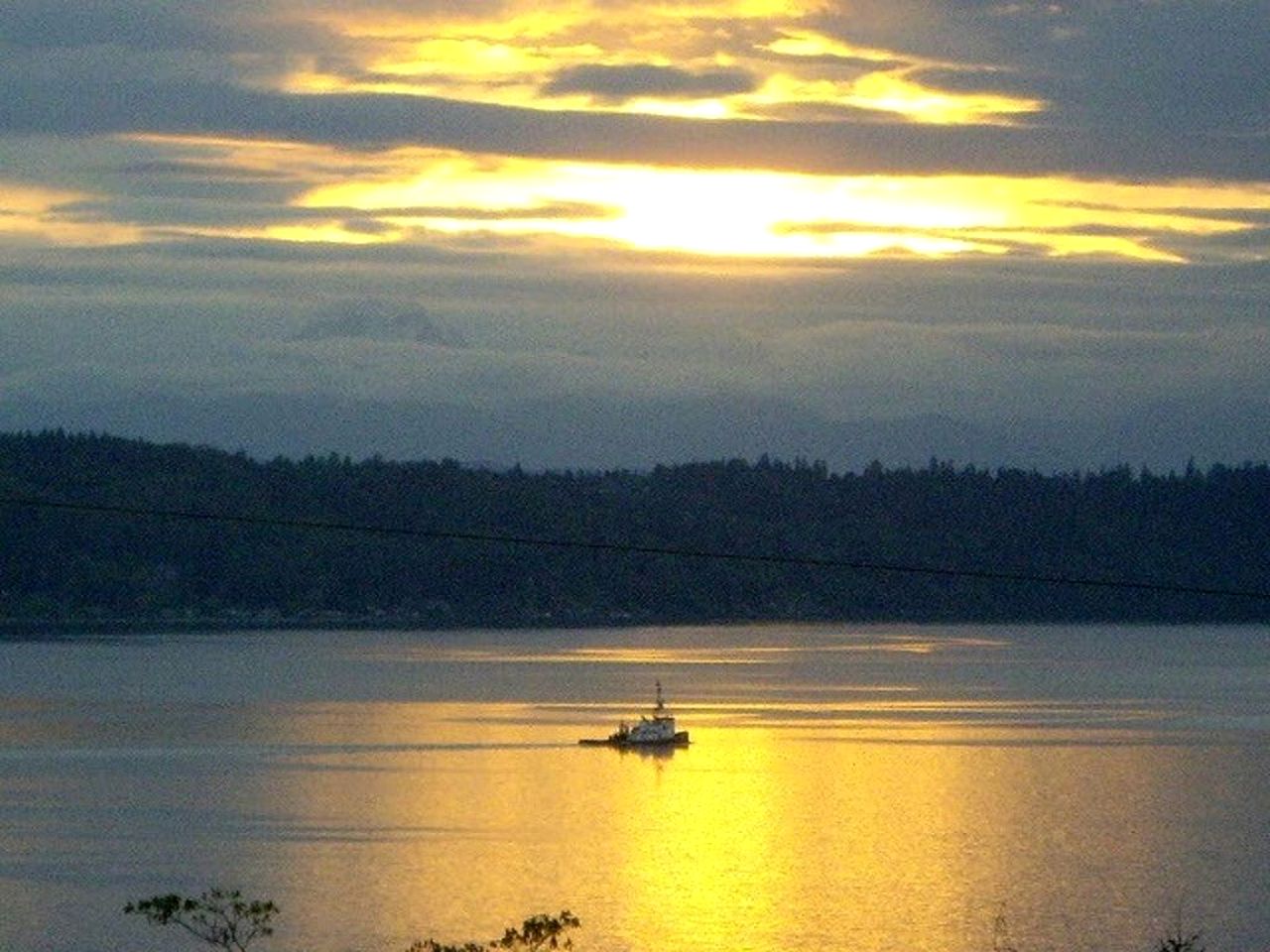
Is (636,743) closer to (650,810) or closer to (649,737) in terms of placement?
(649,737)

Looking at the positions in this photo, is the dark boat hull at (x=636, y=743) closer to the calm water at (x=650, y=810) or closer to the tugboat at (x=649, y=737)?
the tugboat at (x=649, y=737)

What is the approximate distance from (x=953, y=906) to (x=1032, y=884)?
4.12 meters

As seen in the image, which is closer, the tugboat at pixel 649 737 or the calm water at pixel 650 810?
the calm water at pixel 650 810

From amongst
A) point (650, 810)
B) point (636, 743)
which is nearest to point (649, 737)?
point (636, 743)

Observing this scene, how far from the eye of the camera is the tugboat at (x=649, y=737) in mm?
95562

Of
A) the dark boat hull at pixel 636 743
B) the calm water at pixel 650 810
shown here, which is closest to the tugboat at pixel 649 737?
the dark boat hull at pixel 636 743

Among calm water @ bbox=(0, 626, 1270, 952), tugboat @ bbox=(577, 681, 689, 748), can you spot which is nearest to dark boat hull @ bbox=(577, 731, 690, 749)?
tugboat @ bbox=(577, 681, 689, 748)

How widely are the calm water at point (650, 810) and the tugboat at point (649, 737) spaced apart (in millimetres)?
964

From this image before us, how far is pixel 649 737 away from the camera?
95.8 metres

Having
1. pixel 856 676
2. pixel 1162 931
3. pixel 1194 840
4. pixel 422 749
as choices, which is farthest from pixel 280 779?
pixel 856 676

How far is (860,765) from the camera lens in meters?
88.6

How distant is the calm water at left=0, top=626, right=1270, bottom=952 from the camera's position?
2138 inches

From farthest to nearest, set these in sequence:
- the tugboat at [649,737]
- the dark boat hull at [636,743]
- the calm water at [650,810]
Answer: the tugboat at [649,737]
the dark boat hull at [636,743]
the calm water at [650,810]

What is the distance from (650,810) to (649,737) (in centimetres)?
1975
